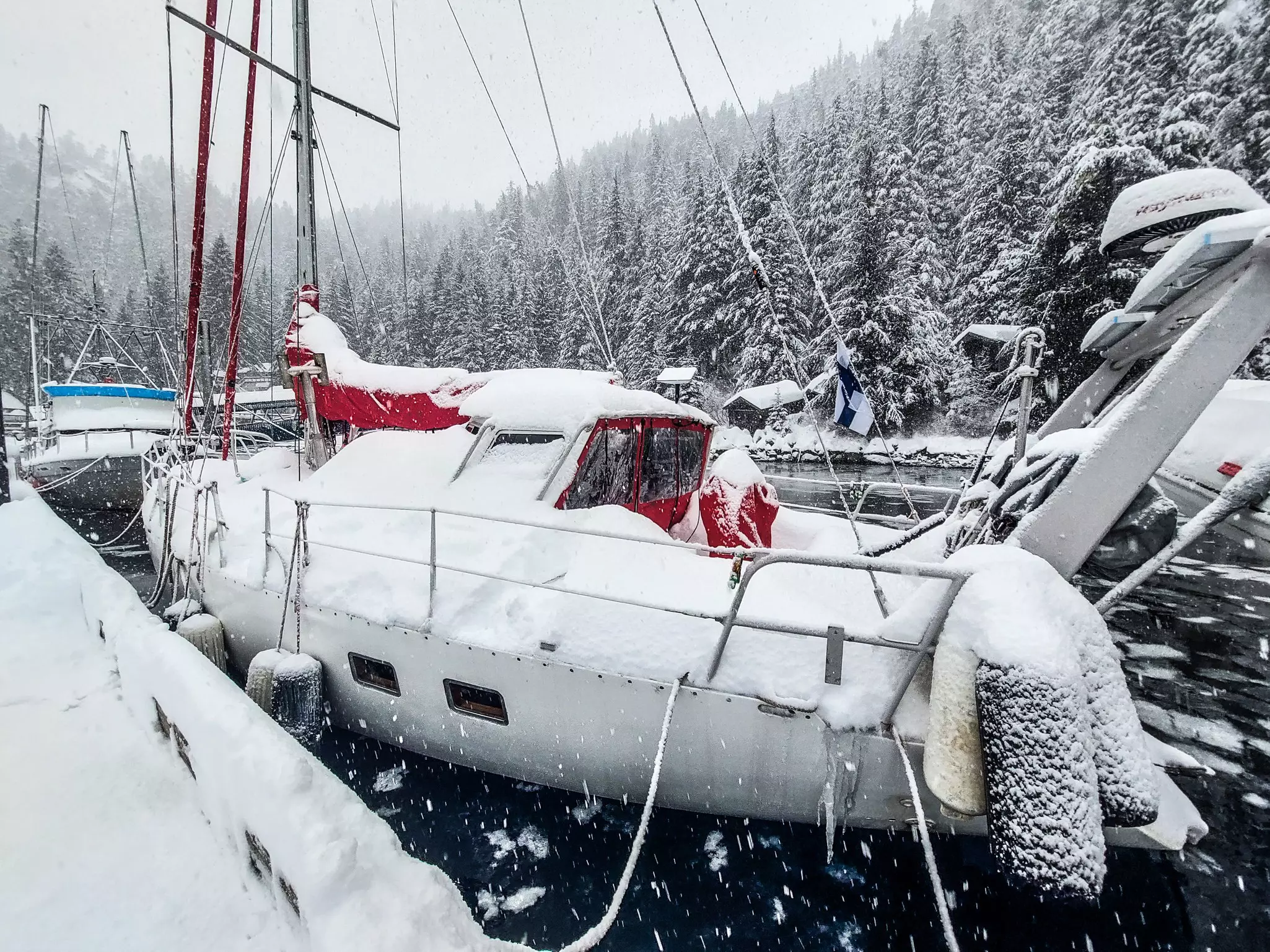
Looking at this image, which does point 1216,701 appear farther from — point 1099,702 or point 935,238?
point 935,238

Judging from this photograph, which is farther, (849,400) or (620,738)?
(849,400)

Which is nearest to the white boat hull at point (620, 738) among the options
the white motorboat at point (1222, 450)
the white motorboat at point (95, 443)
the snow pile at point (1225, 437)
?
the white motorboat at point (1222, 450)

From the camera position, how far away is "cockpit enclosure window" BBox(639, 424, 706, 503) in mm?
4922

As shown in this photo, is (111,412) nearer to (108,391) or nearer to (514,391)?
(108,391)

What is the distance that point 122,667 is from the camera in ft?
11.1

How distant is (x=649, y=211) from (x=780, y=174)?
2020cm

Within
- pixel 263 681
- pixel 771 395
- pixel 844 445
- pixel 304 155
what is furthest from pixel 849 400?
pixel 844 445

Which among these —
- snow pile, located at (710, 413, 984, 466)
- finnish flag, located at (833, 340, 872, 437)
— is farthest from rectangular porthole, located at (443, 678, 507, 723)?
snow pile, located at (710, 413, 984, 466)

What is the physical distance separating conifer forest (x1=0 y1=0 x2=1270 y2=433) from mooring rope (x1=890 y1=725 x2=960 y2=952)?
2.08 m

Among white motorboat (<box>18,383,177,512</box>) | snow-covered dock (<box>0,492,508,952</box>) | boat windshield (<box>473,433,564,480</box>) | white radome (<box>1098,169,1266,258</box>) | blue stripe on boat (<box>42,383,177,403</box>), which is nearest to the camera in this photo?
snow-covered dock (<box>0,492,508,952</box>)

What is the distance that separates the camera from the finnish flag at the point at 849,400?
4.97 meters

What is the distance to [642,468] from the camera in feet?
16.0

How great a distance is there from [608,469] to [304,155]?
5.90 m

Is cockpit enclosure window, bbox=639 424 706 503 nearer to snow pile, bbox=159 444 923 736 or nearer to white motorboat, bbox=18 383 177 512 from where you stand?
snow pile, bbox=159 444 923 736
